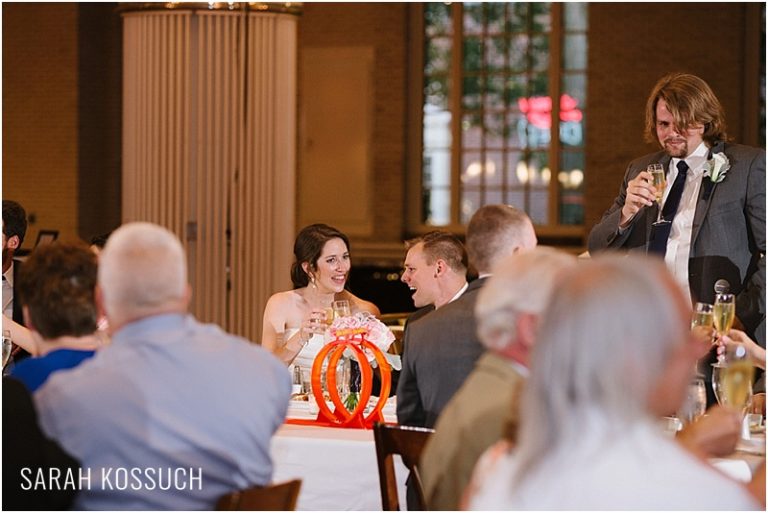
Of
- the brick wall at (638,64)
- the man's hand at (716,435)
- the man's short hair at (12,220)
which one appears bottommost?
the man's hand at (716,435)

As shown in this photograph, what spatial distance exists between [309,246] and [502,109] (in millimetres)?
10134

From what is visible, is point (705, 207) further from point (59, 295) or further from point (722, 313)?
point (59, 295)

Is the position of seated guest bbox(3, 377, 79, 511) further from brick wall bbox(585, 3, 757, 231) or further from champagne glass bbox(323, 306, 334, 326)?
brick wall bbox(585, 3, 757, 231)

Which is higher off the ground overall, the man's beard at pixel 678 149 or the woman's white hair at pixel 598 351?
the man's beard at pixel 678 149

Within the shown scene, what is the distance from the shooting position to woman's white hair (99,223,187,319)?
2484mm

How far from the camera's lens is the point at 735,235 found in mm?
4402

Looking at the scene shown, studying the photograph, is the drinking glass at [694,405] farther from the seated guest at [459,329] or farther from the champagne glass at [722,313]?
the seated guest at [459,329]

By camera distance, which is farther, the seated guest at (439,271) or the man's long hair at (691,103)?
the seated guest at (439,271)

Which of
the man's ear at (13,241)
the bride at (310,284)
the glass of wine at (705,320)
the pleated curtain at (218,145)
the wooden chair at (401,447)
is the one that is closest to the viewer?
the wooden chair at (401,447)

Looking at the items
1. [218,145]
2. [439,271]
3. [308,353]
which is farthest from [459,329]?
[218,145]

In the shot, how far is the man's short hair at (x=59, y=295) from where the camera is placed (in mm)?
2709

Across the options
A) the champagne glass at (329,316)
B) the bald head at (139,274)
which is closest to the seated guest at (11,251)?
the champagne glass at (329,316)

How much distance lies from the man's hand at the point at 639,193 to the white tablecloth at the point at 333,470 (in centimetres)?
141

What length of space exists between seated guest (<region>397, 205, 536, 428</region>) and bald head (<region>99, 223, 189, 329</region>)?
0.86 m
